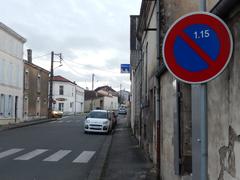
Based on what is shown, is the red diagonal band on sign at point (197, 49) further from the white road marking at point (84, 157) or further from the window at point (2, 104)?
the window at point (2, 104)

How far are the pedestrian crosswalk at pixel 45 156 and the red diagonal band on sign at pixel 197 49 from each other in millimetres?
12010

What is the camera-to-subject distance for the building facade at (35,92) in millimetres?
50344

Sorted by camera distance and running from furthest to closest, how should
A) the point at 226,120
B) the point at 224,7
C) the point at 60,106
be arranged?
the point at 60,106 < the point at 226,120 < the point at 224,7

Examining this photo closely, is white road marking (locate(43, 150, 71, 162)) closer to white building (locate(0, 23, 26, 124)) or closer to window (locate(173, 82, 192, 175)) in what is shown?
window (locate(173, 82, 192, 175))

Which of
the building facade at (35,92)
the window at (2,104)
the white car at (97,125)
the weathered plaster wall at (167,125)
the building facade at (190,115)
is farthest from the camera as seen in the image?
the building facade at (35,92)

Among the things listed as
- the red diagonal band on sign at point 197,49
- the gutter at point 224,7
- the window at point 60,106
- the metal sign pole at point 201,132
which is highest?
the window at point 60,106

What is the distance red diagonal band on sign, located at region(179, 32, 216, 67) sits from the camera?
419 centimetres

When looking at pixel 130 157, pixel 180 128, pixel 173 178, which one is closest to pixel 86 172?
pixel 130 157

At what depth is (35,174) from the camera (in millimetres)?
12500

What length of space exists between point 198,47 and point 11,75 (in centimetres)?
4119

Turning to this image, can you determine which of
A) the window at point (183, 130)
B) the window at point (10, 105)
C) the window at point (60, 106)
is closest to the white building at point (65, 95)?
the window at point (60, 106)

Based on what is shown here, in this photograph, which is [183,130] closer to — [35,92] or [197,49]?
[197,49]

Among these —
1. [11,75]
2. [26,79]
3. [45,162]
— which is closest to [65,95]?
[26,79]

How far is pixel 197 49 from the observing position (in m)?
4.27
